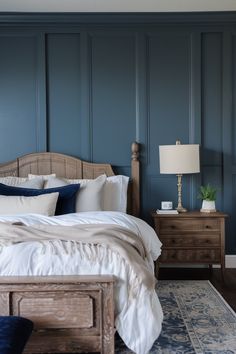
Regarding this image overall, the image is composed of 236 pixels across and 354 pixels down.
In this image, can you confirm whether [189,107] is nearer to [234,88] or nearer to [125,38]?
[234,88]

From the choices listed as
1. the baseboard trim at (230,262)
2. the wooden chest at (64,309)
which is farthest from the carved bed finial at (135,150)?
the wooden chest at (64,309)

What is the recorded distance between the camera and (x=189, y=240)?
12.5 feet

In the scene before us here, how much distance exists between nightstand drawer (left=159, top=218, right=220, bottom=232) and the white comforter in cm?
171

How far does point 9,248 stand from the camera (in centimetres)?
219

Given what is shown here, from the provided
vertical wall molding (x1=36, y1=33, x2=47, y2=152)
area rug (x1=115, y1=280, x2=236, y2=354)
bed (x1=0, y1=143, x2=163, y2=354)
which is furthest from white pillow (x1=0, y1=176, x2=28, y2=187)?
area rug (x1=115, y1=280, x2=236, y2=354)

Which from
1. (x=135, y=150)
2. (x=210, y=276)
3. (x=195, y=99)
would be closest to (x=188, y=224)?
(x=210, y=276)

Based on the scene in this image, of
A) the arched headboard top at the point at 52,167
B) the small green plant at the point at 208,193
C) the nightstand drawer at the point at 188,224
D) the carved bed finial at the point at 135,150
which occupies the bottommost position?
the nightstand drawer at the point at 188,224

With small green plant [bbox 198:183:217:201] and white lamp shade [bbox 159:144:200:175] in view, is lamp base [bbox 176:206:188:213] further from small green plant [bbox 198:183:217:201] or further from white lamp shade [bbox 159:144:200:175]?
white lamp shade [bbox 159:144:200:175]

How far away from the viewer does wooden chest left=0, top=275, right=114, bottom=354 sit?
200 cm

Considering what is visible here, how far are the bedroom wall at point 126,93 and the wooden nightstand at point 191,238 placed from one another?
54cm

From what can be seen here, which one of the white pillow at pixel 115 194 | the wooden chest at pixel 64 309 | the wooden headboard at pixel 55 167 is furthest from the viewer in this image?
the wooden headboard at pixel 55 167

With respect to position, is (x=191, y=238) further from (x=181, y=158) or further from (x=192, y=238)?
(x=181, y=158)

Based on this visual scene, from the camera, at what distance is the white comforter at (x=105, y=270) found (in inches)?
81.1
